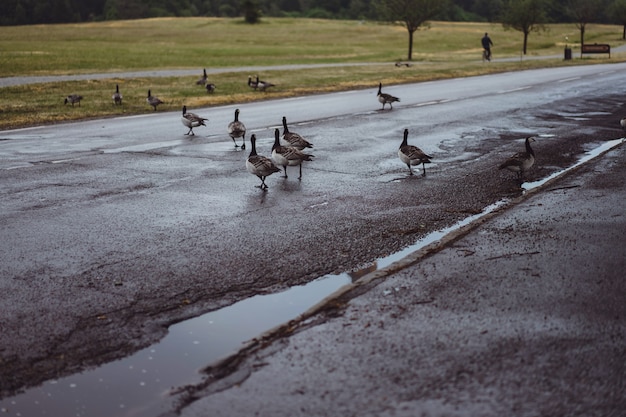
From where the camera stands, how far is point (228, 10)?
166125 mm

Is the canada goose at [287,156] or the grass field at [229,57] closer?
the canada goose at [287,156]

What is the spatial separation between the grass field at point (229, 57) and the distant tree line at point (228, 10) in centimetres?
1324

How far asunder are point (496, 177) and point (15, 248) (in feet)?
24.5

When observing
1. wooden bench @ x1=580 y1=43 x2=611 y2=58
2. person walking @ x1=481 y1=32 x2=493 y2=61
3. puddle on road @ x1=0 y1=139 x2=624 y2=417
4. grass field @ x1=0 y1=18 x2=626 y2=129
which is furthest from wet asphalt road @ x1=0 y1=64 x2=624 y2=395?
wooden bench @ x1=580 y1=43 x2=611 y2=58

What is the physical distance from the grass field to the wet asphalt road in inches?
299

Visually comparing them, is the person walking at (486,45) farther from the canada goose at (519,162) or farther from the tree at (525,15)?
the canada goose at (519,162)

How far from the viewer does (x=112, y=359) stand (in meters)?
Answer: 5.87

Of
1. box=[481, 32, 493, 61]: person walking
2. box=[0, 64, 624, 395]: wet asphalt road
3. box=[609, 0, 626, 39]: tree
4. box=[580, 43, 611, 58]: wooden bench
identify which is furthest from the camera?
box=[609, 0, 626, 39]: tree

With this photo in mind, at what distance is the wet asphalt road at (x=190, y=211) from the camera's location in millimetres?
Answer: 6785

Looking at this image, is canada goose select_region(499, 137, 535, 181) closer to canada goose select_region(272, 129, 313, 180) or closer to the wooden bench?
canada goose select_region(272, 129, 313, 180)

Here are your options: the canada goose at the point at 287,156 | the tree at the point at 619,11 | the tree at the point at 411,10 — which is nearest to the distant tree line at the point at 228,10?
the tree at the point at 619,11

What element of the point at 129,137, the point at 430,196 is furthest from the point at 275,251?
the point at 129,137

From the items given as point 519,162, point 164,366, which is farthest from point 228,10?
point 164,366

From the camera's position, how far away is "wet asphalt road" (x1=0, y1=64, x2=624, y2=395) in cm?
679
